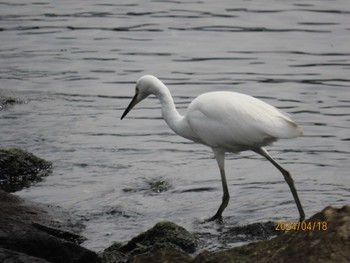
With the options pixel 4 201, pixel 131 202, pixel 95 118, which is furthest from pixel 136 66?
pixel 4 201

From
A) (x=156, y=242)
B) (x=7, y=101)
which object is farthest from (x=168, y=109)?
(x=7, y=101)

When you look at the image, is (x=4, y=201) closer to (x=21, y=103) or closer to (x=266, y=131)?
(x=266, y=131)

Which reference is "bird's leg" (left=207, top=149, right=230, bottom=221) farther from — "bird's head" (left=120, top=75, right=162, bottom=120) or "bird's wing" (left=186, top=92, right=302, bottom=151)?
"bird's head" (left=120, top=75, right=162, bottom=120)

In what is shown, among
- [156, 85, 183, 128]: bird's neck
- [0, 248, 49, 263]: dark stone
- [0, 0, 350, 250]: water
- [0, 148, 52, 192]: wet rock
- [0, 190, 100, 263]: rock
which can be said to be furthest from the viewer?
[0, 148, 52, 192]: wet rock

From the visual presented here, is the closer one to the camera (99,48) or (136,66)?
(136,66)

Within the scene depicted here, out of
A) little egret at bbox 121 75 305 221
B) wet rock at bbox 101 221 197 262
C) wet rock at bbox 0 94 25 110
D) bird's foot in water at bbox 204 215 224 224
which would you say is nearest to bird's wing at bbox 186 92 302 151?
little egret at bbox 121 75 305 221

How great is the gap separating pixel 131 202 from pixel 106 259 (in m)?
2.47

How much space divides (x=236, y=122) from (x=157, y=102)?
5.75 metres

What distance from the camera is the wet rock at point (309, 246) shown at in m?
6.03

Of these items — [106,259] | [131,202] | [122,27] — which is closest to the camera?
[106,259]

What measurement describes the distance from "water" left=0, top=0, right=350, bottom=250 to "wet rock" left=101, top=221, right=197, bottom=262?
0.71 metres

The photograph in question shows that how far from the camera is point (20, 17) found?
20.7 metres

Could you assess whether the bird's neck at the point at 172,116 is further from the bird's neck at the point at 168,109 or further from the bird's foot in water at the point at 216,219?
the bird's foot in water at the point at 216,219

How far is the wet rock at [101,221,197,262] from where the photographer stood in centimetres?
799
